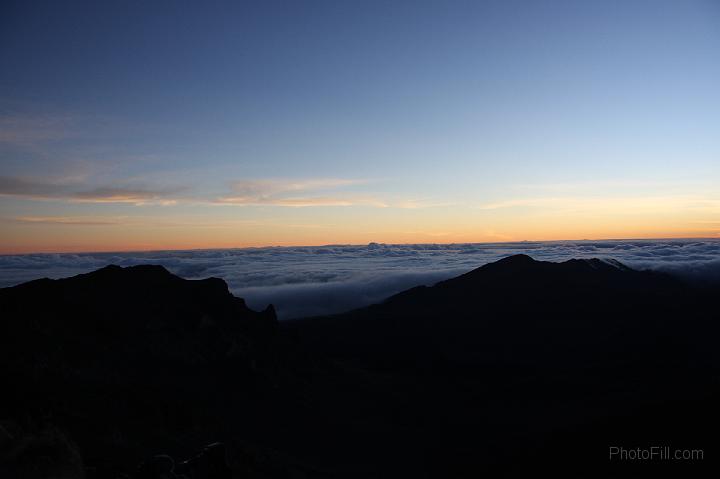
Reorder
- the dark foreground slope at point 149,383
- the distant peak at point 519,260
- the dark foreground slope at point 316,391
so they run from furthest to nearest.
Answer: the distant peak at point 519,260, the dark foreground slope at point 316,391, the dark foreground slope at point 149,383

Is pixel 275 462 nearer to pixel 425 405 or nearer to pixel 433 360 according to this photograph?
pixel 425 405

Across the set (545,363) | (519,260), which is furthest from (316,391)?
(519,260)

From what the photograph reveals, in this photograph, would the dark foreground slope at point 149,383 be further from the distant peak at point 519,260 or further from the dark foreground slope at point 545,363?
the distant peak at point 519,260

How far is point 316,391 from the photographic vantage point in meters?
52.5

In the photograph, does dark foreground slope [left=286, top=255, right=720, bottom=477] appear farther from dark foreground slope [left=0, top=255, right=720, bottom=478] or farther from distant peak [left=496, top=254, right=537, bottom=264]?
distant peak [left=496, top=254, right=537, bottom=264]

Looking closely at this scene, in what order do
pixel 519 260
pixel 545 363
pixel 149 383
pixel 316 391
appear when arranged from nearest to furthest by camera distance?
pixel 149 383 → pixel 316 391 → pixel 545 363 → pixel 519 260

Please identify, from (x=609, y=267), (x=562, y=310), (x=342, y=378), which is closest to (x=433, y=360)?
(x=342, y=378)

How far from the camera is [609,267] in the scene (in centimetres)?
13025

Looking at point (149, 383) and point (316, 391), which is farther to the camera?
point (316, 391)

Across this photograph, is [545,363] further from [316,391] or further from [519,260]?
[519,260]

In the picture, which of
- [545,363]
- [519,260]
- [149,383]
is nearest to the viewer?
[149,383]

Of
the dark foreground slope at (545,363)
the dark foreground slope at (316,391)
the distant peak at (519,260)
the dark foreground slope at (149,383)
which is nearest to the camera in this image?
the dark foreground slope at (149,383)

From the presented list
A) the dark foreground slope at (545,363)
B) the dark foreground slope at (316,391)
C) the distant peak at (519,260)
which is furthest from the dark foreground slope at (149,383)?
the distant peak at (519,260)

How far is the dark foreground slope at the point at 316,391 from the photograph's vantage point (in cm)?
3008
